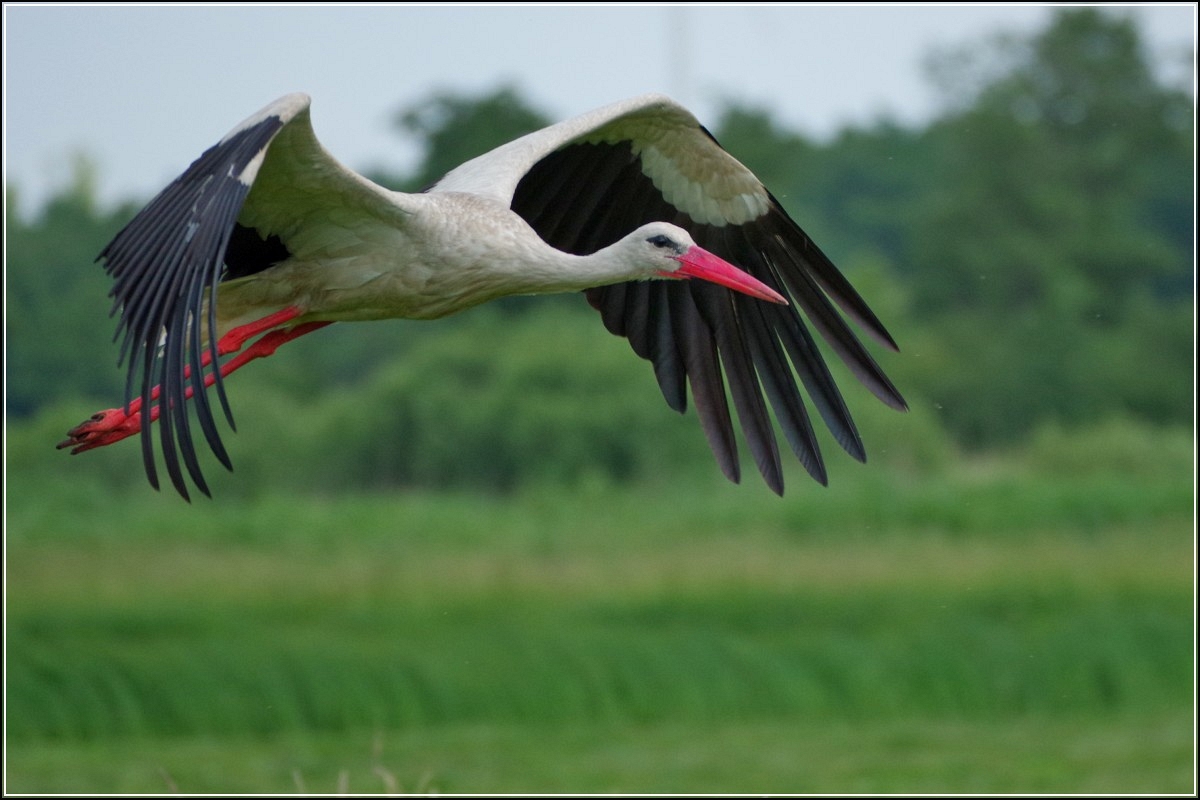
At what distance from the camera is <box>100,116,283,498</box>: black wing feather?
5.57 metres

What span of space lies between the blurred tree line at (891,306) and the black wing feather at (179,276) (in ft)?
48.5

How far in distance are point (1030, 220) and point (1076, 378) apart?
5.69 metres

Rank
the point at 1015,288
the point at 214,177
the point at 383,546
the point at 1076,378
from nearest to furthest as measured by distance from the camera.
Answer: the point at 214,177 < the point at 383,546 < the point at 1076,378 < the point at 1015,288

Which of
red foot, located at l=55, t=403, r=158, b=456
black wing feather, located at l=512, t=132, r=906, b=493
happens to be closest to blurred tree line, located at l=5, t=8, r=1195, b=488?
black wing feather, located at l=512, t=132, r=906, b=493

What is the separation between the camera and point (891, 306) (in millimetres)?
29375

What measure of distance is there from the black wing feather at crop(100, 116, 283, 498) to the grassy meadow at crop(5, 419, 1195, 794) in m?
6.61

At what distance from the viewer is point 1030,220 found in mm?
34344

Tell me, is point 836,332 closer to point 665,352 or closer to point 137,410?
point 665,352

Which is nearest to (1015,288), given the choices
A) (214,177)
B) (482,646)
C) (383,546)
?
(383,546)

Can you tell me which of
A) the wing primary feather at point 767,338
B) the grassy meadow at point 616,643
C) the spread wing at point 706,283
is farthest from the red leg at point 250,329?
the grassy meadow at point 616,643

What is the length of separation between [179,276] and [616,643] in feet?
34.6

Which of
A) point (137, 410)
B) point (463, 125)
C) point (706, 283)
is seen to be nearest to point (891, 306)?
point (463, 125)

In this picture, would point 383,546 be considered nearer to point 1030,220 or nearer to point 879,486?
point 879,486

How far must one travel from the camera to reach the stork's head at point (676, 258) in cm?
689
